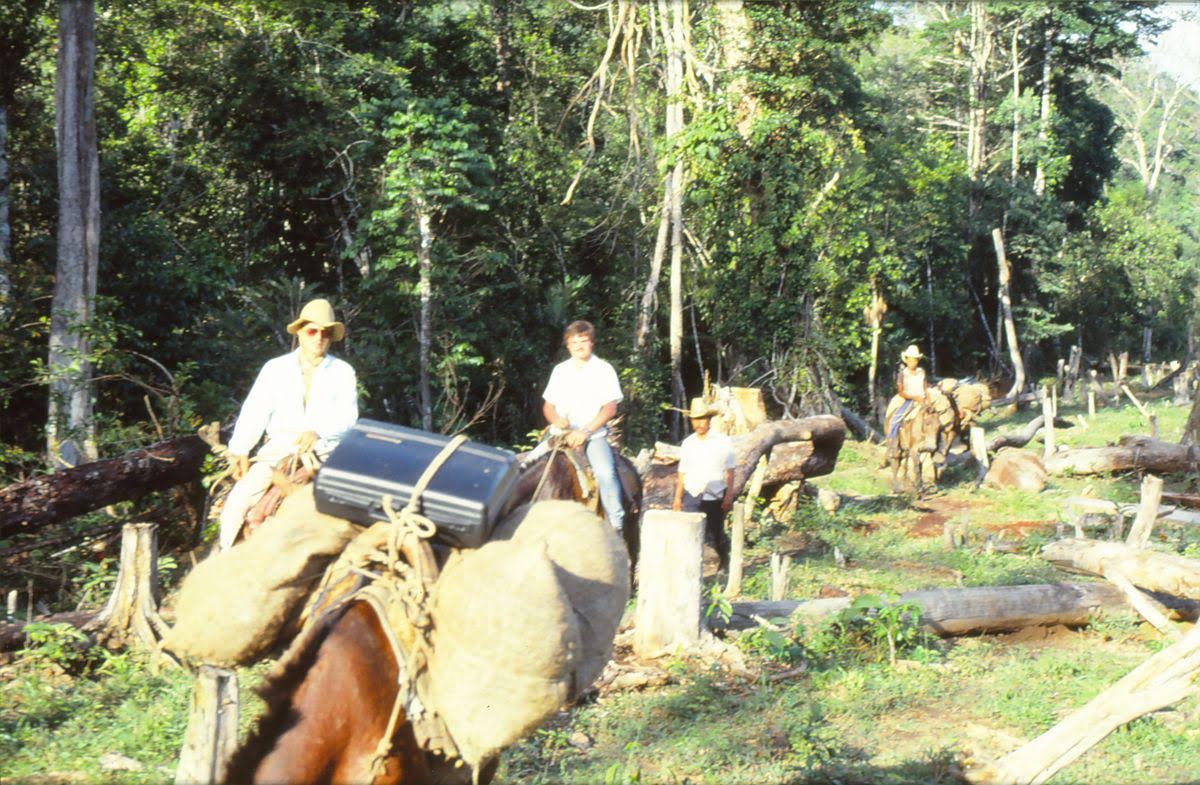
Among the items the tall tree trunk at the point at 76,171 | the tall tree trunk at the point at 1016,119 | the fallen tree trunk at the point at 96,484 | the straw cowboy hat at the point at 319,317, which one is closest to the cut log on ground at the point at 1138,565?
the straw cowboy hat at the point at 319,317

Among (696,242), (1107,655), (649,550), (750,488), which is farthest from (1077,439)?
(649,550)

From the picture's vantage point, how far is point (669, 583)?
25.0ft

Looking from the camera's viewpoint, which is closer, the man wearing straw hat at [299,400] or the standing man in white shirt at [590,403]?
the man wearing straw hat at [299,400]

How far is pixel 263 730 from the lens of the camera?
3154mm

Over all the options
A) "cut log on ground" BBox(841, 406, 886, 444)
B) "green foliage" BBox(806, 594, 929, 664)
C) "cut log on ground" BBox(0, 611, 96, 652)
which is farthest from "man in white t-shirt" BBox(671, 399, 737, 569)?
"cut log on ground" BBox(841, 406, 886, 444)

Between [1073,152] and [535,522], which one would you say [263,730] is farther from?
[1073,152]

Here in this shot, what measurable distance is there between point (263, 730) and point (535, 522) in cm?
107

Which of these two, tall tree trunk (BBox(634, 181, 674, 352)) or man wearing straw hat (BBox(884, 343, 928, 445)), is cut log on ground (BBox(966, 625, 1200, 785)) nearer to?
Result: man wearing straw hat (BBox(884, 343, 928, 445))

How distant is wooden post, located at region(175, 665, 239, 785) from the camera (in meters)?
3.28

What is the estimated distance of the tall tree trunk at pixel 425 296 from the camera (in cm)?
1931

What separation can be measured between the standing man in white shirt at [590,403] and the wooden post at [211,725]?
17.2ft

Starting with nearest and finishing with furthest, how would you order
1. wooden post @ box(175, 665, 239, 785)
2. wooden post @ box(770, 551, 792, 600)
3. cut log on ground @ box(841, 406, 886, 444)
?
wooden post @ box(175, 665, 239, 785) → wooden post @ box(770, 551, 792, 600) → cut log on ground @ box(841, 406, 886, 444)

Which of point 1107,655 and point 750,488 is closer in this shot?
point 1107,655

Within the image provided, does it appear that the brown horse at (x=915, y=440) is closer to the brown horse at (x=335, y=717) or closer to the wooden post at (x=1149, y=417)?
the wooden post at (x=1149, y=417)
